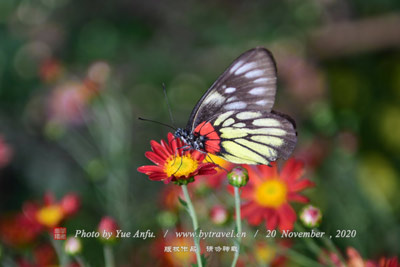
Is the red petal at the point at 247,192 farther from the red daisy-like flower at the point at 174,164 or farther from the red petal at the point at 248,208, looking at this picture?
the red daisy-like flower at the point at 174,164

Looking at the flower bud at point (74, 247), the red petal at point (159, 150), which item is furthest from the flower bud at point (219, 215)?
the flower bud at point (74, 247)

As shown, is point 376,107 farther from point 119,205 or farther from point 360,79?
point 119,205

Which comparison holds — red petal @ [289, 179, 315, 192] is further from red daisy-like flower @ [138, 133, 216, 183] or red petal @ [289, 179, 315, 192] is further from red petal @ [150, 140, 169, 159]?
red petal @ [150, 140, 169, 159]

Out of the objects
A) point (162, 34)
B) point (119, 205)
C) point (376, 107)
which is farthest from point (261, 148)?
point (162, 34)

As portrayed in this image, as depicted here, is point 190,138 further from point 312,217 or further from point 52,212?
point 52,212

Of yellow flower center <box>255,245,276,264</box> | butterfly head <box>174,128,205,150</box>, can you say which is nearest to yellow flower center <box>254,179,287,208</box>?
yellow flower center <box>255,245,276,264</box>

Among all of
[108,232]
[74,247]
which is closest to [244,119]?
[108,232]

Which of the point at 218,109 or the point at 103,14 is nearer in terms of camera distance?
the point at 218,109
